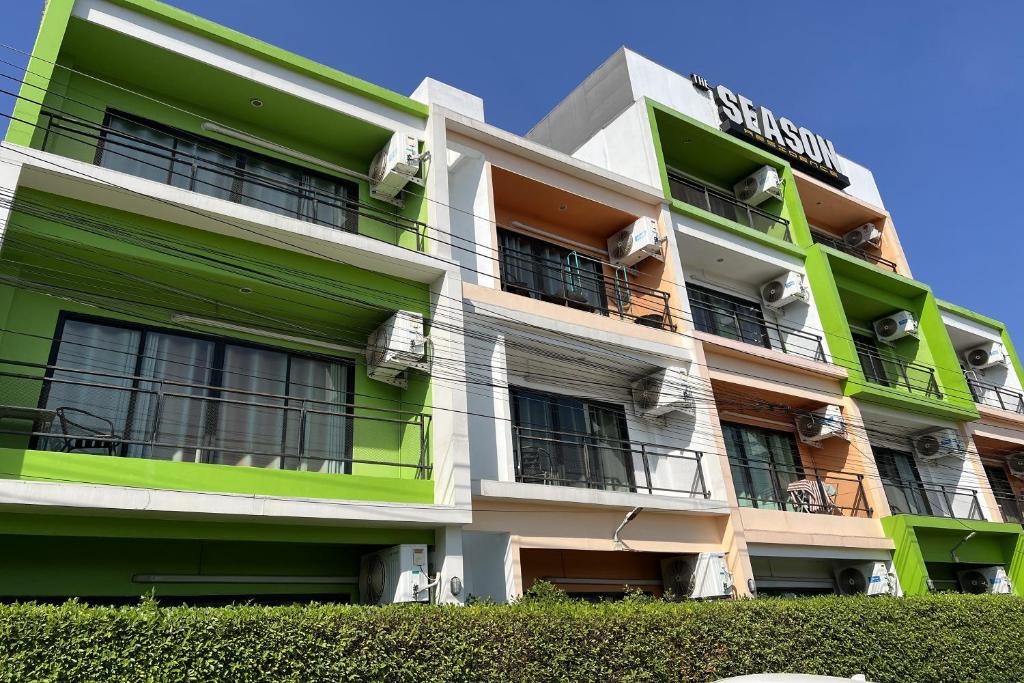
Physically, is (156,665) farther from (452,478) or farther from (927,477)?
(927,477)

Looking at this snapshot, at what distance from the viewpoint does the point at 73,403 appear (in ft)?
26.1

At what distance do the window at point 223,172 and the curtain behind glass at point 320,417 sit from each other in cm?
237

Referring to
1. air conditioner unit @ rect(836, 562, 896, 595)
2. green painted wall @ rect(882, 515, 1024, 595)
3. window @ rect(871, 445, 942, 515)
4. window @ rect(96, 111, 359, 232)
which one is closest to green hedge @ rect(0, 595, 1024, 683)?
air conditioner unit @ rect(836, 562, 896, 595)

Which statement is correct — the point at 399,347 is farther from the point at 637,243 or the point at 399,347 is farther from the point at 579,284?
the point at 637,243

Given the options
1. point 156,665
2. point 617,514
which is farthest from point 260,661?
point 617,514

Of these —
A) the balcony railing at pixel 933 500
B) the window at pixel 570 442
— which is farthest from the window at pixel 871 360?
the window at pixel 570 442

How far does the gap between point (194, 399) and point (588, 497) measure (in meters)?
Result: 5.18

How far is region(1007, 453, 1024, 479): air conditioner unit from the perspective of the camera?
18750mm

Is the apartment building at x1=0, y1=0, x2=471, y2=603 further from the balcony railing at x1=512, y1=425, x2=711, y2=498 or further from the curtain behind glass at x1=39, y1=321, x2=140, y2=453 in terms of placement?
the balcony railing at x1=512, y1=425, x2=711, y2=498

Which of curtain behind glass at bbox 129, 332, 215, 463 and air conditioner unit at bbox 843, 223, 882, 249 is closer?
curtain behind glass at bbox 129, 332, 215, 463

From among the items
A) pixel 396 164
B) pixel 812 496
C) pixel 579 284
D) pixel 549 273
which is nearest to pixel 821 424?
pixel 812 496

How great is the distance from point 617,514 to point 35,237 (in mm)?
7915

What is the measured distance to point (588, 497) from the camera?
32.6 ft

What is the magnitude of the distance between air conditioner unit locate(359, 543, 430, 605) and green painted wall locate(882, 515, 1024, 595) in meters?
9.05
